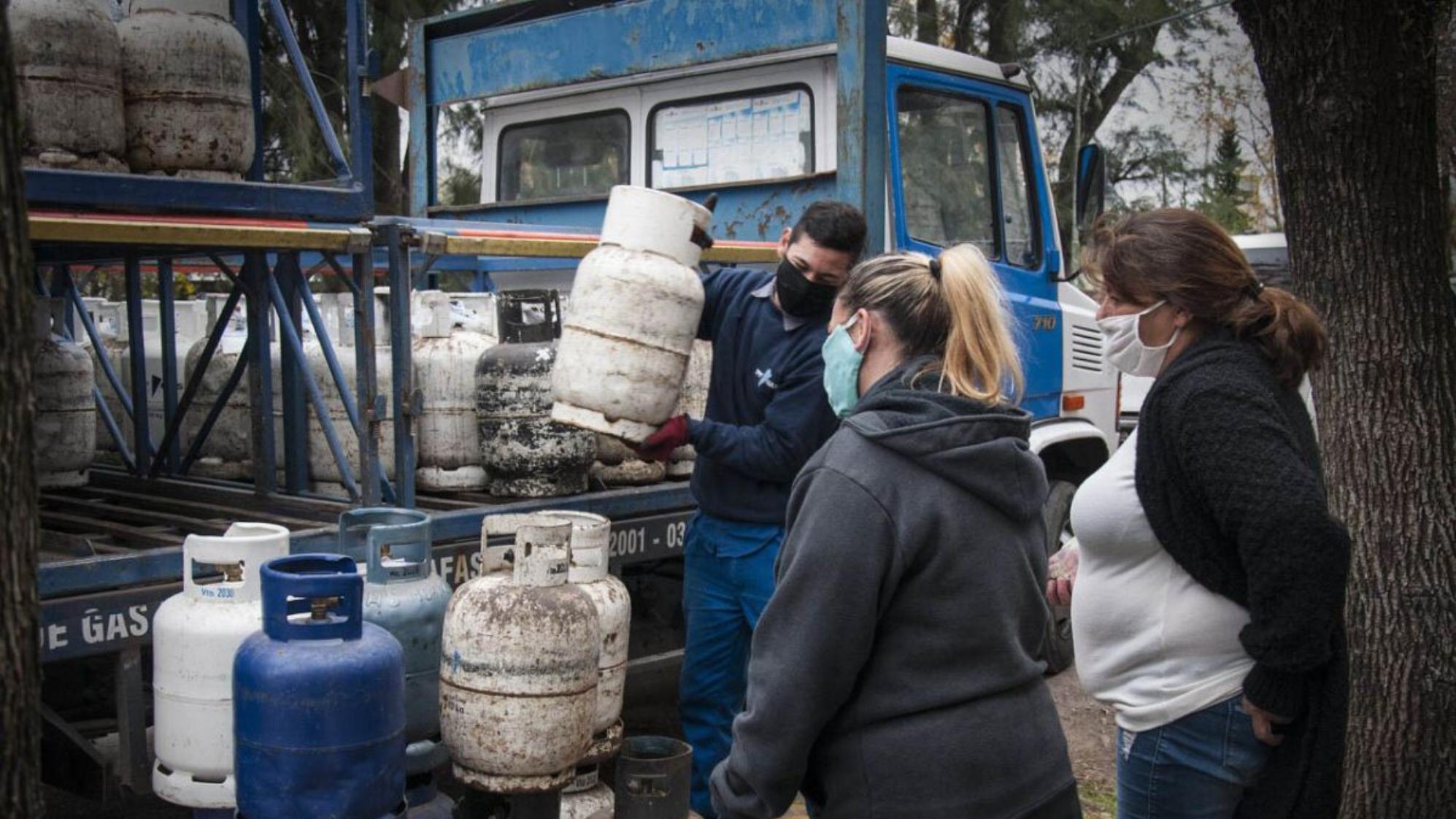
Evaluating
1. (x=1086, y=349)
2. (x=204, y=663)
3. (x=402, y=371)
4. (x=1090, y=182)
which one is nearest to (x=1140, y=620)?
(x=204, y=663)

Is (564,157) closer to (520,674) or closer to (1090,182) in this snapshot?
(1090,182)

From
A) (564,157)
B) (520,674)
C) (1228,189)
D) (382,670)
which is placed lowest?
(520,674)

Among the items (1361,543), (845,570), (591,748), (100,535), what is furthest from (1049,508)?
(845,570)

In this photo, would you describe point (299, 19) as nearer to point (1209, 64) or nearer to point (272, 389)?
point (272, 389)

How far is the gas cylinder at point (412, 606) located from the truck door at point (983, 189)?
2.58 metres

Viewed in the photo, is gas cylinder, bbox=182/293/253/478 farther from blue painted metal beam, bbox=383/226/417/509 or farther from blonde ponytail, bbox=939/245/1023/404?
blonde ponytail, bbox=939/245/1023/404

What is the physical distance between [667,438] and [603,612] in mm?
543

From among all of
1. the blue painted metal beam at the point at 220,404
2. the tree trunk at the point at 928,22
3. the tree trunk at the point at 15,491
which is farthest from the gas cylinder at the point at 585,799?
the tree trunk at the point at 928,22

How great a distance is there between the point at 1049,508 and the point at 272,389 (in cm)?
342

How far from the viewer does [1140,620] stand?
2.46 meters

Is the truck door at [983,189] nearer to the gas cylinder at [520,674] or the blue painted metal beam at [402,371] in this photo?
the blue painted metal beam at [402,371]

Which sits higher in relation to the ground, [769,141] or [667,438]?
[769,141]

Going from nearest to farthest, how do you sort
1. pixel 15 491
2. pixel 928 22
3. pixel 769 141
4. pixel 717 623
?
pixel 15 491
pixel 717 623
pixel 769 141
pixel 928 22

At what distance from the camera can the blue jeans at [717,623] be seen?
395cm
